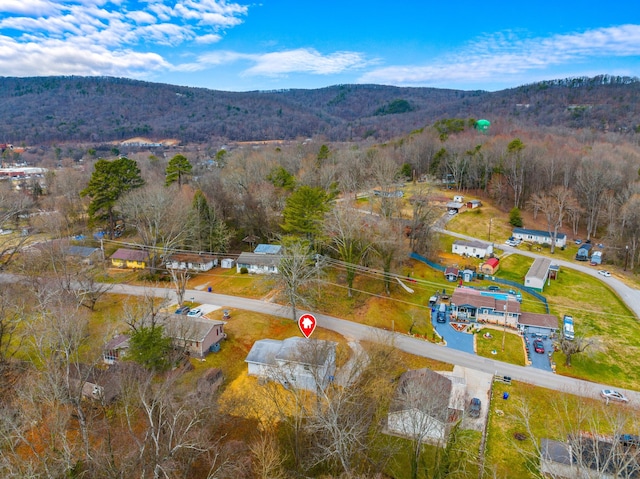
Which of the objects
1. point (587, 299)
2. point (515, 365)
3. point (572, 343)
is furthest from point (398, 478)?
point (587, 299)

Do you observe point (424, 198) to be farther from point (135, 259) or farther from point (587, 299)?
point (135, 259)

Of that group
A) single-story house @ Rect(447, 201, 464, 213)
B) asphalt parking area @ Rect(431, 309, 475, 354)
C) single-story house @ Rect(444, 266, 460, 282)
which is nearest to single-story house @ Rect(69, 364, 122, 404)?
asphalt parking area @ Rect(431, 309, 475, 354)

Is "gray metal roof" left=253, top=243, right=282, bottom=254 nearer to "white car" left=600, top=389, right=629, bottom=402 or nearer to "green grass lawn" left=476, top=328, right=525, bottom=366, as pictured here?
"green grass lawn" left=476, top=328, right=525, bottom=366

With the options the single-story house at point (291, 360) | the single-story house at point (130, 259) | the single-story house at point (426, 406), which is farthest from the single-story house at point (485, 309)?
the single-story house at point (130, 259)

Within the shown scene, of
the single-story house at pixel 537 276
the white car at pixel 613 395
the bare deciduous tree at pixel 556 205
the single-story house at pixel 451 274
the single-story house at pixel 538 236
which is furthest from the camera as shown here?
the single-story house at pixel 538 236

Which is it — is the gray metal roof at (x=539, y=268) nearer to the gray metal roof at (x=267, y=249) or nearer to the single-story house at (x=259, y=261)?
the single-story house at (x=259, y=261)

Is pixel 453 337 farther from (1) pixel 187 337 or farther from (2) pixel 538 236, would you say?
(2) pixel 538 236
